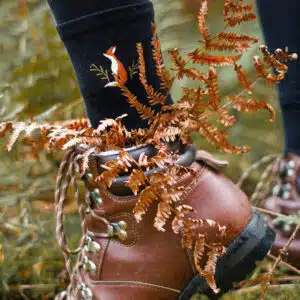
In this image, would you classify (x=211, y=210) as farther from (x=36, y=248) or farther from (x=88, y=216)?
(x=36, y=248)

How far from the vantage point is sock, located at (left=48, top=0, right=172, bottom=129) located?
848 millimetres

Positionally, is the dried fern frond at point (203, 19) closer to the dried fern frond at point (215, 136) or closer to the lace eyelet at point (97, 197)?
the dried fern frond at point (215, 136)

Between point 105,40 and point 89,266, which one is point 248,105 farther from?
point 89,266

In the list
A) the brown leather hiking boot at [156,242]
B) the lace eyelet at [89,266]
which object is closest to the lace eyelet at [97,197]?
the brown leather hiking boot at [156,242]

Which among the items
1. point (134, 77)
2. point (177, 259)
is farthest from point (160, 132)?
point (177, 259)

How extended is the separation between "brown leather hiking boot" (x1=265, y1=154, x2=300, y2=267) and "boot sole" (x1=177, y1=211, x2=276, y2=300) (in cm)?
28

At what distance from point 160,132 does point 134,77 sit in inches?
4.8

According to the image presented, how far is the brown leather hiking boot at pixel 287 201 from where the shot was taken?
1162mm

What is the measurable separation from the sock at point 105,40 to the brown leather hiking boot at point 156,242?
0.33ft

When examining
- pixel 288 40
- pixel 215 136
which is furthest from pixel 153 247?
pixel 288 40

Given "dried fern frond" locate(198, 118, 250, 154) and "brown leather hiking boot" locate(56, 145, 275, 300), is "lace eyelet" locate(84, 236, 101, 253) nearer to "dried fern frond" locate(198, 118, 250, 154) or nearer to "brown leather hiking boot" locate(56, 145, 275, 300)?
"brown leather hiking boot" locate(56, 145, 275, 300)

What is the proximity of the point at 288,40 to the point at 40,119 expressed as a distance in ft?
2.16

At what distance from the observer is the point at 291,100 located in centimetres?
127

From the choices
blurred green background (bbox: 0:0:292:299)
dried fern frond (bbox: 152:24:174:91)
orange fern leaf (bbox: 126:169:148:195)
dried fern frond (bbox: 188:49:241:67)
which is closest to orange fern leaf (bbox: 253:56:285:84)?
dried fern frond (bbox: 188:49:241:67)
